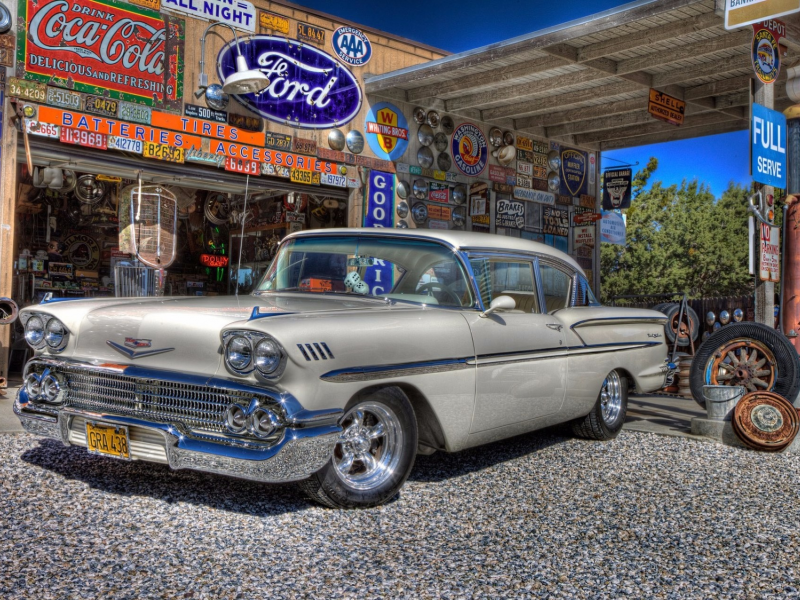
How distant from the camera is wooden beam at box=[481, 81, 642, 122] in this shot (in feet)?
34.2

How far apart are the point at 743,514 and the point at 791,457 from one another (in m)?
1.76

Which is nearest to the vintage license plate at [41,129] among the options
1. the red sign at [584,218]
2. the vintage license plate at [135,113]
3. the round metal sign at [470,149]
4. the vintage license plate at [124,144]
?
the vintage license plate at [124,144]

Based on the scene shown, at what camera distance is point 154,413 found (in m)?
3.45

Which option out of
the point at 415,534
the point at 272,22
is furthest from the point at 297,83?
the point at 415,534

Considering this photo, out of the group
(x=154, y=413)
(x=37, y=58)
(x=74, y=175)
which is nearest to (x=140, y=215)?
(x=74, y=175)

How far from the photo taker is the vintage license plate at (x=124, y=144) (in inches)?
315

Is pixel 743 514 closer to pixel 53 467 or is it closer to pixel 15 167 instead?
pixel 53 467

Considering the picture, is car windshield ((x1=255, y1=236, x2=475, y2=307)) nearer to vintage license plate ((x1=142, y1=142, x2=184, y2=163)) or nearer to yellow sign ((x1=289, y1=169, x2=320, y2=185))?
vintage license plate ((x1=142, y1=142, x2=184, y2=163))

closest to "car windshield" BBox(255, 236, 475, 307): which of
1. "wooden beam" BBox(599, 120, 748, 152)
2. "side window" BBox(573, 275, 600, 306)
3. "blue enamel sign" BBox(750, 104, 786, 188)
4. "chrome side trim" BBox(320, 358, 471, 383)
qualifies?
"chrome side trim" BBox(320, 358, 471, 383)

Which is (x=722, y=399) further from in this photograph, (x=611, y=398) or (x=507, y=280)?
(x=507, y=280)

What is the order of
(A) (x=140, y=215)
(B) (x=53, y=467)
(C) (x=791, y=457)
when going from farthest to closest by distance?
(A) (x=140, y=215) < (C) (x=791, y=457) < (B) (x=53, y=467)

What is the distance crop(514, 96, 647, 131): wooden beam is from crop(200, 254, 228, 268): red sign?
5.10 meters

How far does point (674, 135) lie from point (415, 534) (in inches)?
443

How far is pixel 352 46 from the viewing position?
10086mm
